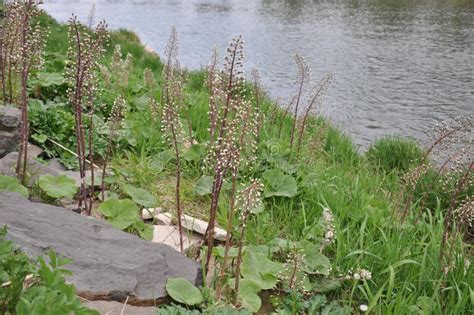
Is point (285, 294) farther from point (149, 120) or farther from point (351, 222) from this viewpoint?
point (149, 120)

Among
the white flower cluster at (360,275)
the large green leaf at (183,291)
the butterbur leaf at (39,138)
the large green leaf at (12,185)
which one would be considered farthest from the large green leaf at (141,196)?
the white flower cluster at (360,275)

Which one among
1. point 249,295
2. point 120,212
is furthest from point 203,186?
point 249,295

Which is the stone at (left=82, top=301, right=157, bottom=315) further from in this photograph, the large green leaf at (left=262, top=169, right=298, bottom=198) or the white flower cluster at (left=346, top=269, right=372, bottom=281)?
the large green leaf at (left=262, top=169, right=298, bottom=198)

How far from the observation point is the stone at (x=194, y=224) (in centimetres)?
411

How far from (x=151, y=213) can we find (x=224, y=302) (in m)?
1.22

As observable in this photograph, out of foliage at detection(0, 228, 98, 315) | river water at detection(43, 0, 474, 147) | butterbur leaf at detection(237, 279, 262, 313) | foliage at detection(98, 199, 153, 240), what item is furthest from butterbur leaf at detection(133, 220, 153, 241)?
river water at detection(43, 0, 474, 147)

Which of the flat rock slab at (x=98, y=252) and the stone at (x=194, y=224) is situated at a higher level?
the flat rock slab at (x=98, y=252)

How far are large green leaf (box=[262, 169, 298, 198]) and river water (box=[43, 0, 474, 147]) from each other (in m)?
4.79

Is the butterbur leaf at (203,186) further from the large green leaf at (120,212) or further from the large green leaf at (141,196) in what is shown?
the large green leaf at (120,212)

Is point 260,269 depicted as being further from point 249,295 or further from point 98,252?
point 98,252

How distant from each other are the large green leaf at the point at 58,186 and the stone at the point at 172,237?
2.27 feet

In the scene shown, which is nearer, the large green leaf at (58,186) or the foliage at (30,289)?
the foliage at (30,289)

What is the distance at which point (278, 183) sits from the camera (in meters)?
4.78

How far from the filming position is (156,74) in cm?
1002
